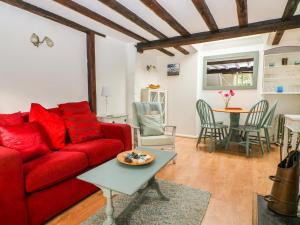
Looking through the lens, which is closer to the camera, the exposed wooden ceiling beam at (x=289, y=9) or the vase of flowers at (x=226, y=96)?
the exposed wooden ceiling beam at (x=289, y=9)

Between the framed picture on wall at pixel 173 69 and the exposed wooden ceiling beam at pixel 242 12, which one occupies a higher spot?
the exposed wooden ceiling beam at pixel 242 12

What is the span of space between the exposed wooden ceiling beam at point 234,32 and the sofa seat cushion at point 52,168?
8.79 ft

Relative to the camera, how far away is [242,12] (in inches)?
95.6

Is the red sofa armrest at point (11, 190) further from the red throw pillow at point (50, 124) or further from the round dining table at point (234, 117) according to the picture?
the round dining table at point (234, 117)

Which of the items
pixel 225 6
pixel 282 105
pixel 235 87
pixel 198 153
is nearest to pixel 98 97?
pixel 198 153

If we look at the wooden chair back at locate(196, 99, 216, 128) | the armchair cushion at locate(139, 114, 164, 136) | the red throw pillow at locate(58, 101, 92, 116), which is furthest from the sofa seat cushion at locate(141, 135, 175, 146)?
the wooden chair back at locate(196, 99, 216, 128)

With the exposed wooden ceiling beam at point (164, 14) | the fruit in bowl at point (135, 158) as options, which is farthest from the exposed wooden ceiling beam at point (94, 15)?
the fruit in bowl at point (135, 158)

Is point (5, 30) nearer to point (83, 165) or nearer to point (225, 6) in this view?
point (83, 165)

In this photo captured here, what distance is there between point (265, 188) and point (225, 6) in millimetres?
2281

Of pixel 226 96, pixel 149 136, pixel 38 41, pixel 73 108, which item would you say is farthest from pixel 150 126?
pixel 226 96

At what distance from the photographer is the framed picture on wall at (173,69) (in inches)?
190

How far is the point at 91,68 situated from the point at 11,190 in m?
2.28

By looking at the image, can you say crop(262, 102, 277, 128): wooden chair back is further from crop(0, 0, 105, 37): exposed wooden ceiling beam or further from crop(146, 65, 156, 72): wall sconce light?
crop(0, 0, 105, 37): exposed wooden ceiling beam

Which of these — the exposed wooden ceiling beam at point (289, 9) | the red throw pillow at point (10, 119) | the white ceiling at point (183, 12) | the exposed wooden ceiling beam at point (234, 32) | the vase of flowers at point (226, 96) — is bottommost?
the red throw pillow at point (10, 119)
